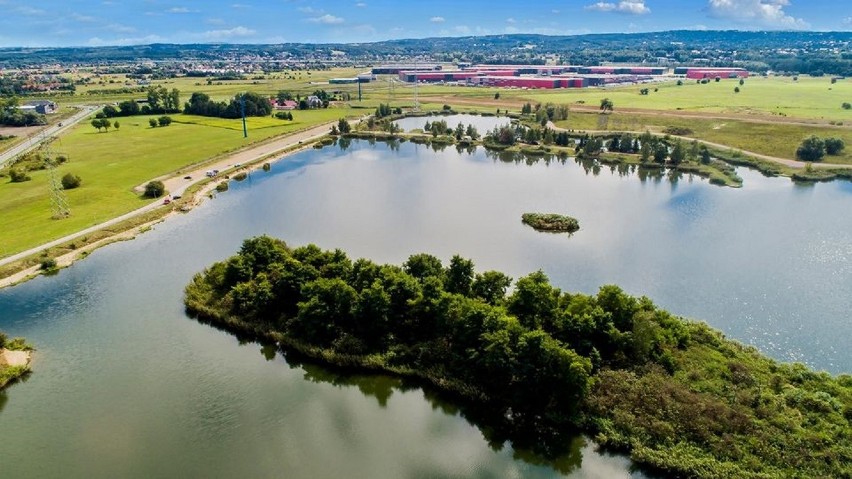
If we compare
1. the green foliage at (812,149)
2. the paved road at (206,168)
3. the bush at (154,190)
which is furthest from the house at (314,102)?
the green foliage at (812,149)

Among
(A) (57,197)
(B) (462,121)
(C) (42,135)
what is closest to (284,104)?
(B) (462,121)

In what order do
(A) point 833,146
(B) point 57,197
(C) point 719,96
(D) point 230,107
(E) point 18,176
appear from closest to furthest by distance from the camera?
(B) point 57,197, (E) point 18,176, (A) point 833,146, (D) point 230,107, (C) point 719,96

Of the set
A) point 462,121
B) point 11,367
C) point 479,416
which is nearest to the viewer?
point 479,416

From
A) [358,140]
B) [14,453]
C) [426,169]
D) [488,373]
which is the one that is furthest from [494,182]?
[14,453]

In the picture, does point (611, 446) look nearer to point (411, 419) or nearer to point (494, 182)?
point (411, 419)

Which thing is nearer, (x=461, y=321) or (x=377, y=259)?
(x=461, y=321)

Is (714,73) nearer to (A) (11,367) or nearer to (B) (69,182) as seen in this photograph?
(B) (69,182)
